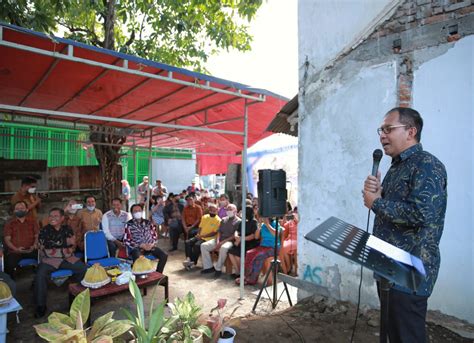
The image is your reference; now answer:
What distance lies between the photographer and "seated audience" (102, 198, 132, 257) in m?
5.84

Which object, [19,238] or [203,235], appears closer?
[19,238]

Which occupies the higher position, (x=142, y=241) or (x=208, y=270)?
(x=142, y=241)

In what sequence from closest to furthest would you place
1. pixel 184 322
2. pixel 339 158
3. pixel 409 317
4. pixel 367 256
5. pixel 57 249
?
pixel 367 256 → pixel 409 317 → pixel 184 322 → pixel 339 158 → pixel 57 249

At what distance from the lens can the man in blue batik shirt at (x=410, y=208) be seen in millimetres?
1726

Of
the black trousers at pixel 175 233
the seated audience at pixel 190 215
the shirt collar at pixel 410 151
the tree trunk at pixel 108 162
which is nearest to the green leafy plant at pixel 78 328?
the shirt collar at pixel 410 151

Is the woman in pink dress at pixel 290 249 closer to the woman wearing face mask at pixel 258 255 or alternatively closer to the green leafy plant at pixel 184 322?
the woman wearing face mask at pixel 258 255

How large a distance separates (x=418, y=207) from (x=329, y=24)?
3.22 m

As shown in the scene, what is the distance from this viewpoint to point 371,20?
3762mm

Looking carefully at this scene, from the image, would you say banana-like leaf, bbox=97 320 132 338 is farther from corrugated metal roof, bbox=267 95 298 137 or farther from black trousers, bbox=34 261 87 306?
corrugated metal roof, bbox=267 95 298 137

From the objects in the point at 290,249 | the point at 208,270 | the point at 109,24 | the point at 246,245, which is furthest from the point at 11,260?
the point at 109,24

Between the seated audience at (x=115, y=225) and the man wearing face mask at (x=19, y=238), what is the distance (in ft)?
3.70

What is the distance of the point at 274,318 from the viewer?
3656 mm

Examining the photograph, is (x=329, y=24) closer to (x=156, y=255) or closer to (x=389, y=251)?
(x=389, y=251)

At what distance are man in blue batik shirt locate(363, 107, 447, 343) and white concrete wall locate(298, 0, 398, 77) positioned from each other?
2481 mm
